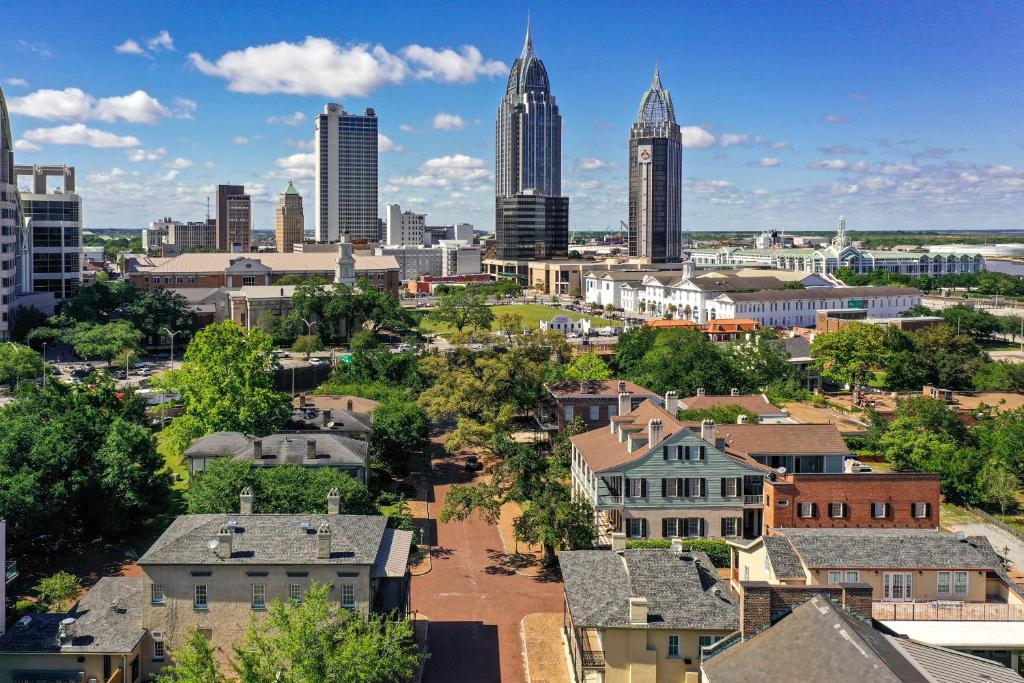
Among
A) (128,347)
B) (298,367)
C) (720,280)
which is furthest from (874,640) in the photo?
(720,280)

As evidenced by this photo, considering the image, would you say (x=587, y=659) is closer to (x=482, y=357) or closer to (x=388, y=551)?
(x=388, y=551)

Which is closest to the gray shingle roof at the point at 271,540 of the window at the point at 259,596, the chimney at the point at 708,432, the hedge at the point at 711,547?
the window at the point at 259,596

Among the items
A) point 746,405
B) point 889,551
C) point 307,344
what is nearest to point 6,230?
point 307,344

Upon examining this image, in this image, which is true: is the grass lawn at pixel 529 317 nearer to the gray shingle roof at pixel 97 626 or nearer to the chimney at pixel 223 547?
the gray shingle roof at pixel 97 626

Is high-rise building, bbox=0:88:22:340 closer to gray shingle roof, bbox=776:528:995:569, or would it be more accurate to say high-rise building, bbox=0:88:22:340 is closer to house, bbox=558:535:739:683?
house, bbox=558:535:739:683

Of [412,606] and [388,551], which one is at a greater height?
[388,551]

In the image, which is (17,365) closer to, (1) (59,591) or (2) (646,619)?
(1) (59,591)
